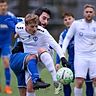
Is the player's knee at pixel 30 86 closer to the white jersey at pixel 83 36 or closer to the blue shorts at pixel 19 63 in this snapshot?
the blue shorts at pixel 19 63

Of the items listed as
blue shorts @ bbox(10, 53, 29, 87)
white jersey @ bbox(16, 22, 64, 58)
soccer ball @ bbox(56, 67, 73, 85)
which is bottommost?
soccer ball @ bbox(56, 67, 73, 85)

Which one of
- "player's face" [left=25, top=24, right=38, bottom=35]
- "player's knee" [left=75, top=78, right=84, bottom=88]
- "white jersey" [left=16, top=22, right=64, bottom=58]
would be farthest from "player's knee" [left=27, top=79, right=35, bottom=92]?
"player's knee" [left=75, top=78, right=84, bottom=88]

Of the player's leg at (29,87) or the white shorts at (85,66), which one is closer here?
the player's leg at (29,87)

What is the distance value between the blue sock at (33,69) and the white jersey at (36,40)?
45 centimetres

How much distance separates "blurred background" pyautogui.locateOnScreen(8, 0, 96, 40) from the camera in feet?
75.0

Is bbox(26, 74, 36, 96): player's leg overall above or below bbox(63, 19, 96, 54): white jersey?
below

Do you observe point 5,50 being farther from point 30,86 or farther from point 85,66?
point 30,86

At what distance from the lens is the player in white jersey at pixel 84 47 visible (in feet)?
26.2

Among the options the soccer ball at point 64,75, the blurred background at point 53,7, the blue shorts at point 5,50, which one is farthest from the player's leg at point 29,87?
the blurred background at point 53,7

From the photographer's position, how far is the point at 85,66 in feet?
26.2

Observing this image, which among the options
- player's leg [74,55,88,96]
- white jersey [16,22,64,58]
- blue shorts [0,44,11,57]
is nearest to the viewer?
white jersey [16,22,64,58]

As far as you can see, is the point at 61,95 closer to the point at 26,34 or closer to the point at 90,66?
the point at 90,66

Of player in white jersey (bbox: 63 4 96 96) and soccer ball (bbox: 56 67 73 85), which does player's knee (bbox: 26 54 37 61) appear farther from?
player in white jersey (bbox: 63 4 96 96)

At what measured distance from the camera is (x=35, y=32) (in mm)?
7383
